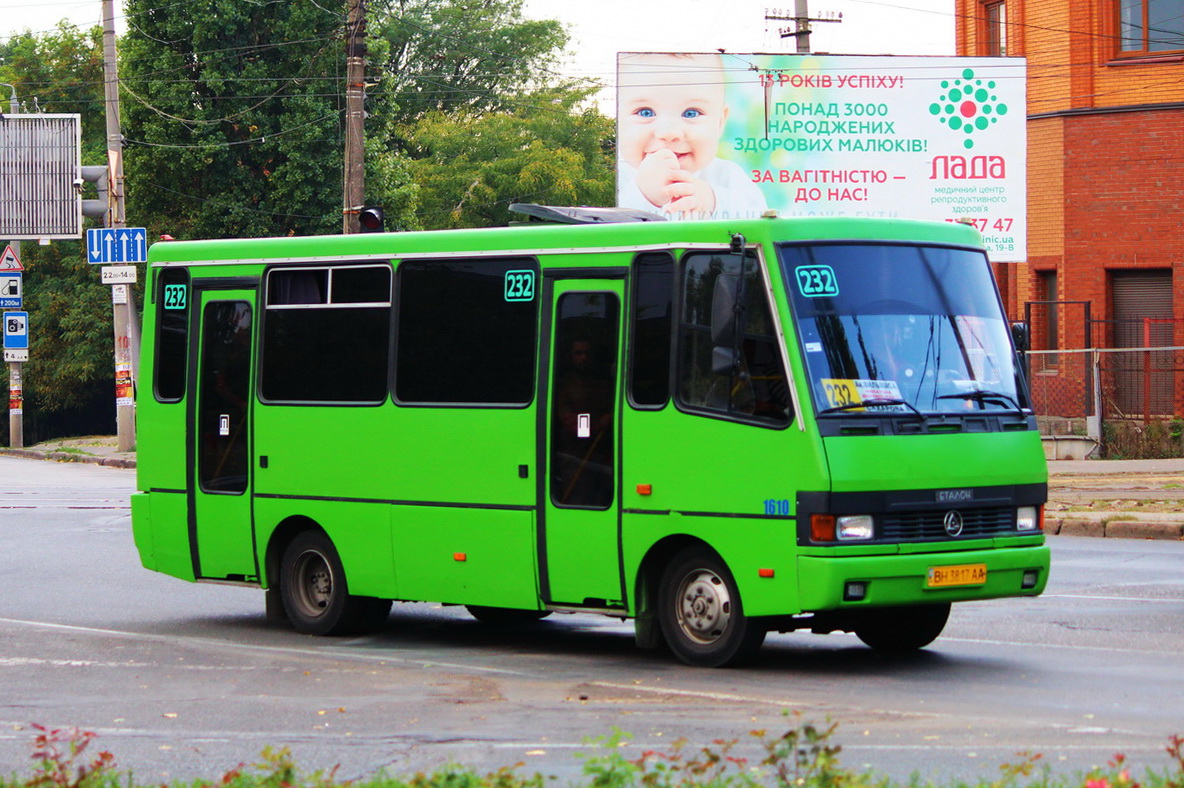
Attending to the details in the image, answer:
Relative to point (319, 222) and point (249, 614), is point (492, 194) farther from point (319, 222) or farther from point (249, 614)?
point (249, 614)

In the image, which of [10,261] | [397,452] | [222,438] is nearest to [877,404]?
[397,452]

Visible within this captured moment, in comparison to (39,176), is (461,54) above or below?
above

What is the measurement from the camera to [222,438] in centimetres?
1362

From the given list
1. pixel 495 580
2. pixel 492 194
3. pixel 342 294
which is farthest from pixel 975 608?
pixel 492 194

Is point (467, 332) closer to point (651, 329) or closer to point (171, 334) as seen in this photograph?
point (651, 329)

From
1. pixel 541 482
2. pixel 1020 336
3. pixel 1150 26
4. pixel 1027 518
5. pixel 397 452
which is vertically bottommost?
pixel 1027 518

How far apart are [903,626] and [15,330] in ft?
123

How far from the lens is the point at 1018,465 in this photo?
1106cm

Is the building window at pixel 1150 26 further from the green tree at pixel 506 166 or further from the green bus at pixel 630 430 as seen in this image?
the green tree at pixel 506 166

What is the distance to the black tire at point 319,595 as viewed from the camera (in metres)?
13.0

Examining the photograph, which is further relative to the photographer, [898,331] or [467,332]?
[467,332]

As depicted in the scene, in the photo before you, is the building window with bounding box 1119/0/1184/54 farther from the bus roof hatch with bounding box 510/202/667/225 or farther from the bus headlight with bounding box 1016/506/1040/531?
the bus headlight with bounding box 1016/506/1040/531

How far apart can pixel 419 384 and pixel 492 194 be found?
176 ft

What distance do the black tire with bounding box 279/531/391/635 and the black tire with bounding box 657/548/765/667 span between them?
2.73 metres
